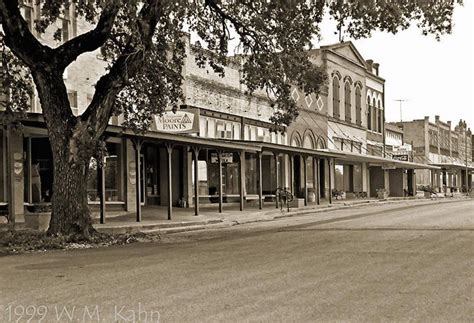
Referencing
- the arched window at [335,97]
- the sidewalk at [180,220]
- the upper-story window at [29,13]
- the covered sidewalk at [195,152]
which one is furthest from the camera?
the arched window at [335,97]

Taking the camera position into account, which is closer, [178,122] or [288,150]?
[178,122]

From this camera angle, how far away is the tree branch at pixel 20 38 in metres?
15.4

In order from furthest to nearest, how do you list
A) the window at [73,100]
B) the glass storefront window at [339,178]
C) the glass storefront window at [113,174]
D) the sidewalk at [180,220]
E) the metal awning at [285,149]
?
1. the glass storefront window at [339,178]
2. the metal awning at [285,149]
3. the glass storefront window at [113,174]
4. the window at [73,100]
5. the sidewalk at [180,220]

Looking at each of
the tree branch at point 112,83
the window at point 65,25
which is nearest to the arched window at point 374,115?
the window at point 65,25

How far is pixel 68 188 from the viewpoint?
16.0 meters

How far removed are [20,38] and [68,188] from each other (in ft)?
11.8

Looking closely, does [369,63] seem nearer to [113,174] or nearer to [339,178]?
[339,178]

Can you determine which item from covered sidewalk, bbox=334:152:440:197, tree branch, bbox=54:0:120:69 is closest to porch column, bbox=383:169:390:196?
covered sidewalk, bbox=334:152:440:197

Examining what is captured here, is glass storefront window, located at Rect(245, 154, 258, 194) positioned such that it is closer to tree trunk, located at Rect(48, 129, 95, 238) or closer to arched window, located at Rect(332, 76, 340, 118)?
arched window, located at Rect(332, 76, 340, 118)

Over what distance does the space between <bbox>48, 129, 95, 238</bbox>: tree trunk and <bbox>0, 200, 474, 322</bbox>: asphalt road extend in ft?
5.26

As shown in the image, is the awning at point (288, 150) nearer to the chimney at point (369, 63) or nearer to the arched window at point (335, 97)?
the arched window at point (335, 97)

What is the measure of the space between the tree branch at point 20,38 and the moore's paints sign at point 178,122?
11464 millimetres

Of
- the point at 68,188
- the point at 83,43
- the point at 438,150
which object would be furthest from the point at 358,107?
the point at 68,188

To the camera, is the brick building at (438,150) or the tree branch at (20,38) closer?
the tree branch at (20,38)
